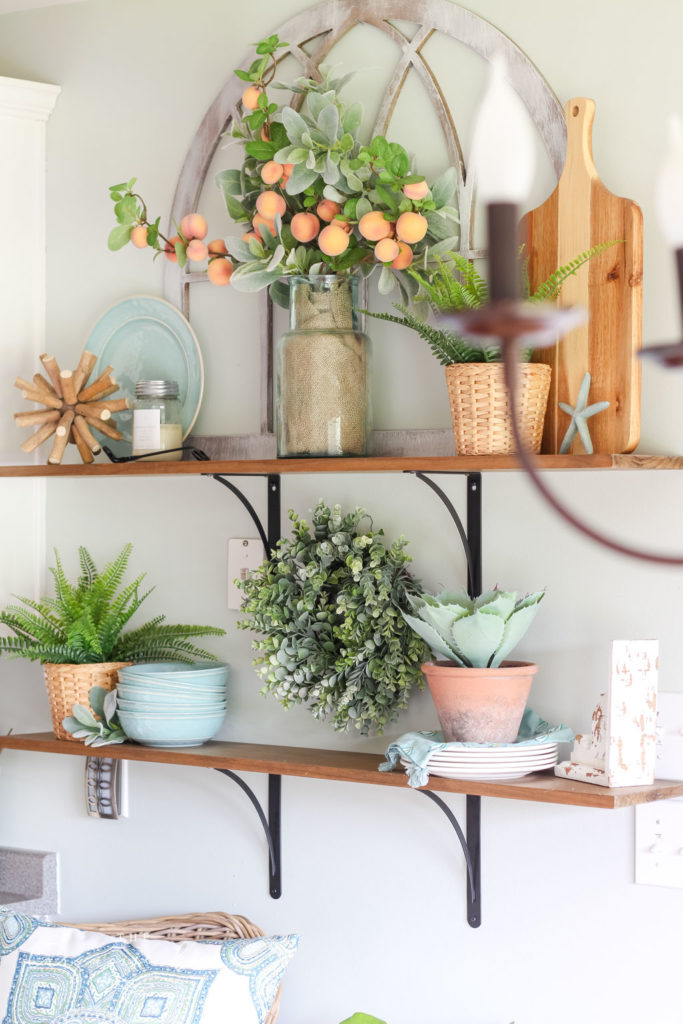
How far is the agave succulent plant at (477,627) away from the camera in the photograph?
5.28 ft

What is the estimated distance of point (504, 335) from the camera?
0.59 m

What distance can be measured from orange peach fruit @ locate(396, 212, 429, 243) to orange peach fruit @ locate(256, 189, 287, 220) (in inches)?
8.0

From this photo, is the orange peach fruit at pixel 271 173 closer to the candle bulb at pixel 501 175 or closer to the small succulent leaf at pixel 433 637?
the small succulent leaf at pixel 433 637

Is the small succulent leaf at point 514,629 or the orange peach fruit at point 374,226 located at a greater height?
the orange peach fruit at point 374,226

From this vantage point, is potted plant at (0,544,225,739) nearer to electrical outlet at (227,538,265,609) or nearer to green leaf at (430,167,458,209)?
electrical outlet at (227,538,265,609)

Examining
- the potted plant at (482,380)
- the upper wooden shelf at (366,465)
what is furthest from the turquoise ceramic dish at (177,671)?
the potted plant at (482,380)

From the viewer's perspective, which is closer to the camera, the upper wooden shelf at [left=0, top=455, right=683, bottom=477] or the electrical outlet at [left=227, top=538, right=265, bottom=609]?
the upper wooden shelf at [left=0, top=455, right=683, bottom=477]

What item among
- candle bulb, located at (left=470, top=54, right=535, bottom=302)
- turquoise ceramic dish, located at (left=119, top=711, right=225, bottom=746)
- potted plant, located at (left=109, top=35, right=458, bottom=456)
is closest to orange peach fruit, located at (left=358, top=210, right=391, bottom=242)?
potted plant, located at (left=109, top=35, right=458, bottom=456)

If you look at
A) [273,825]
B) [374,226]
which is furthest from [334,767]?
[374,226]

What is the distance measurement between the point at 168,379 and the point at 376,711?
2.35 feet

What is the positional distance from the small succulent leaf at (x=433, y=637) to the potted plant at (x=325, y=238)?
0.29 m

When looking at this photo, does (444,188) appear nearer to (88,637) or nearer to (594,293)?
(594,293)

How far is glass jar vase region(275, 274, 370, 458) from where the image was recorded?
175cm

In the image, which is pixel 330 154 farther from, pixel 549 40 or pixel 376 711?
pixel 376 711
